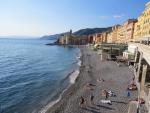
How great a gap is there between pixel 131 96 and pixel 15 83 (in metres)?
26.5

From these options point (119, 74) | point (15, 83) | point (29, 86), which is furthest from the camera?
point (119, 74)

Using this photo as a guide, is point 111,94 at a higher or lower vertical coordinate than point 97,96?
higher

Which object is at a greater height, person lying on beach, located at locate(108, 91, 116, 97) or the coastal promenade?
person lying on beach, located at locate(108, 91, 116, 97)

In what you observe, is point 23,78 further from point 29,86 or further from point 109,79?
point 109,79

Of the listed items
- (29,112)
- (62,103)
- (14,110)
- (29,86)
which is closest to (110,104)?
(62,103)

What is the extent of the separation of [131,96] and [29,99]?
54.4ft

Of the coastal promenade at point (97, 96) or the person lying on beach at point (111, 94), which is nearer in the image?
the coastal promenade at point (97, 96)

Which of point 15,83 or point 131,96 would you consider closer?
point 131,96

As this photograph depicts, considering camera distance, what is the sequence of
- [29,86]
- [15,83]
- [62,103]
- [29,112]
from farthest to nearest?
[15,83] < [29,86] < [62,103] < [29,112]

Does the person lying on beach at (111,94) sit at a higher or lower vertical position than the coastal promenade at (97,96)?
higher

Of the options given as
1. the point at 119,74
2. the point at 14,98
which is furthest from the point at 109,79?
the point at 14,98

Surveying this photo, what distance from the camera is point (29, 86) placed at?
158ft

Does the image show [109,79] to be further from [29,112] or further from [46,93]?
[29,112]

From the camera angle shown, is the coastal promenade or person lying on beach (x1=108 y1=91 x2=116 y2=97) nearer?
the coastal promenade
